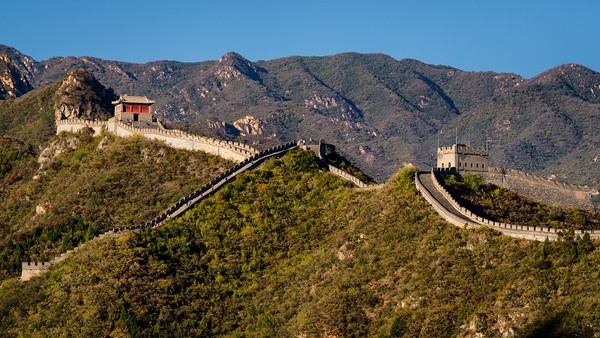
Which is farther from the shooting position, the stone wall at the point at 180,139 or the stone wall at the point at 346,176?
the stone wall at the point at 180,139

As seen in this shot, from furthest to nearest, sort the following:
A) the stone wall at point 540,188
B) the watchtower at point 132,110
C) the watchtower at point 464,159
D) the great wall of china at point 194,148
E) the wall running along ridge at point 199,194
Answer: the watchtower at point 132,110, the stone wall at point 540,188, the watchtower at point 464,159, the great wall of china at point 194,148, the wall running along ridge at point 199,194

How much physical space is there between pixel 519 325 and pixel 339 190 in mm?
41931

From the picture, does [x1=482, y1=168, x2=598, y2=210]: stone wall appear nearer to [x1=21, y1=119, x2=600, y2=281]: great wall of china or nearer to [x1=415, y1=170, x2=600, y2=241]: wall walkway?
[x1=21, y1=119, x2=600, y2=281]: great wall of china

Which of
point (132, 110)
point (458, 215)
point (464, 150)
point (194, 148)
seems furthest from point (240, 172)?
point (132, 110)

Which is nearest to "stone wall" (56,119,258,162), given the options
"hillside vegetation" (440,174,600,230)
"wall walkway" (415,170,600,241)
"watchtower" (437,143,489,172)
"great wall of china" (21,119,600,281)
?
"great wall of china" (21,119,600,281)

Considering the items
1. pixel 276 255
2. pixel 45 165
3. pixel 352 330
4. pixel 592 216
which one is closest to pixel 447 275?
pixel 352 330

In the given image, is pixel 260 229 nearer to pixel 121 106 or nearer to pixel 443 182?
pixel 443 182

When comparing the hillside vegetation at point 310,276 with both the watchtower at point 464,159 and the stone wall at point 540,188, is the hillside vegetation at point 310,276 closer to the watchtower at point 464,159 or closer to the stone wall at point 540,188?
the watchtower at point 464,159

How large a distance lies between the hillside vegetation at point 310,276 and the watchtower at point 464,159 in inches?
985

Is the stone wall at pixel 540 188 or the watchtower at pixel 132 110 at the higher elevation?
the watchtower at pixel 132 110

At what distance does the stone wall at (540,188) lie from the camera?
164 metres

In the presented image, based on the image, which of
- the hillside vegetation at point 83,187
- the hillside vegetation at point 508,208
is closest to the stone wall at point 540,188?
the hillside vegetation at point 508,208

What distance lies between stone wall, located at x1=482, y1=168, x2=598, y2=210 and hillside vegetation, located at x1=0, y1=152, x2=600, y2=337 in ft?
97.3

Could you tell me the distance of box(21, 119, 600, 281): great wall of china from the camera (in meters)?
115
